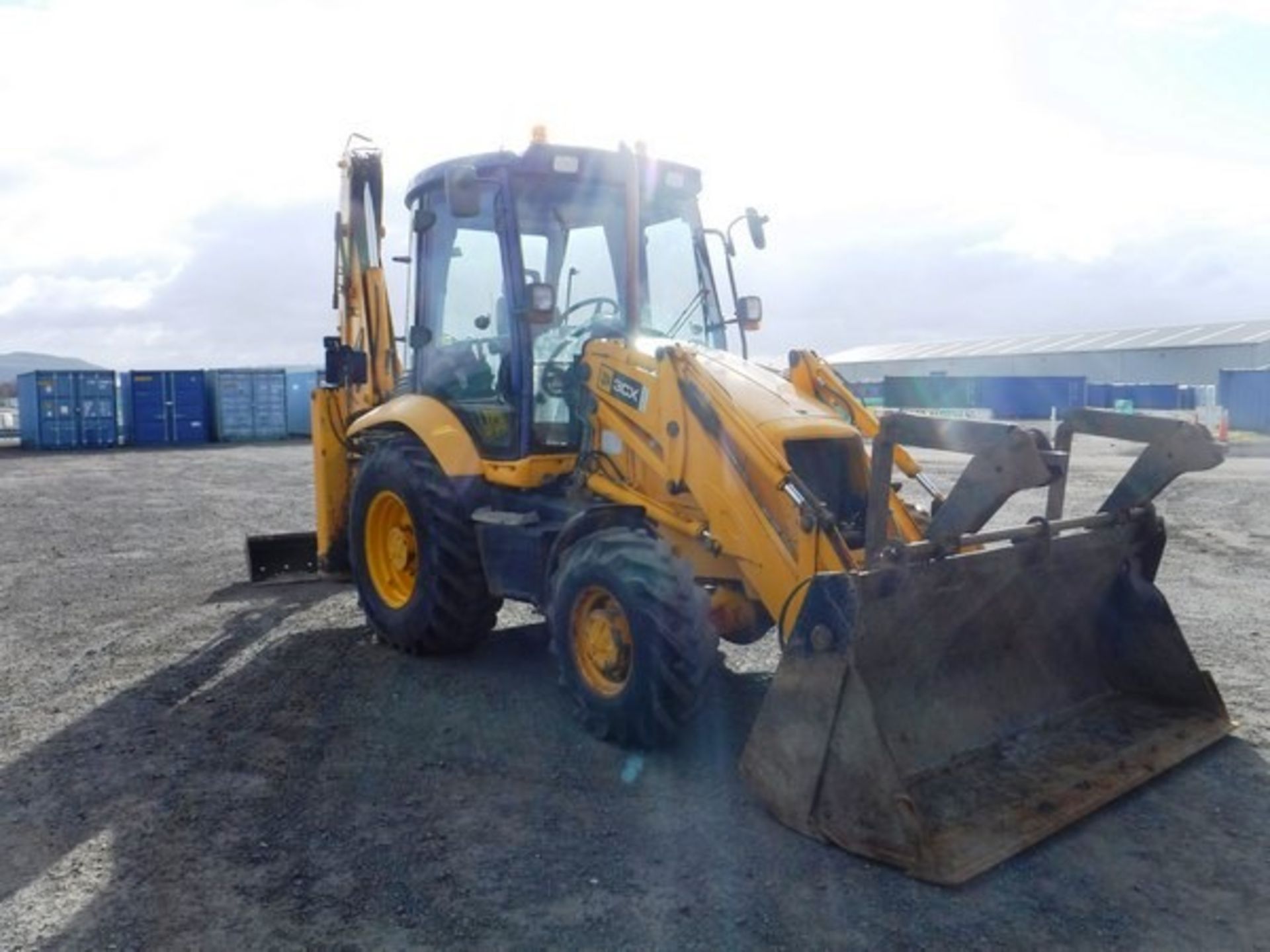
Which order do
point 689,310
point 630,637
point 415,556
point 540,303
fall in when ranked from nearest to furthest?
point 630,637 < point 540,303 < point 689,310 < point 415,556

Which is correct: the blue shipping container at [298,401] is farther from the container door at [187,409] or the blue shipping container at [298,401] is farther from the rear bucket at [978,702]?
the rear bucket at [978,702]

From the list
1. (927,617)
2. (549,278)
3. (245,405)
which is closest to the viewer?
(927,617)

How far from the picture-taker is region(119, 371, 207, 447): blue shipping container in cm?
3062

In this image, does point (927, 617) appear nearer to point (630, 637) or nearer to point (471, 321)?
point (630, 637)

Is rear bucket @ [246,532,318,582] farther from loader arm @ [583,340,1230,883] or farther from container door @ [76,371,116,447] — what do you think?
container door @ [76,371,116,447]

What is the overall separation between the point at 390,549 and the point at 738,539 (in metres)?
2.93

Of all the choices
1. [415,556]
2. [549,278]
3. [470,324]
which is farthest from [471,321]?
[415,556]

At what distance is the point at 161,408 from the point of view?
101 ft

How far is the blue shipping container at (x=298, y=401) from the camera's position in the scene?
3316cm

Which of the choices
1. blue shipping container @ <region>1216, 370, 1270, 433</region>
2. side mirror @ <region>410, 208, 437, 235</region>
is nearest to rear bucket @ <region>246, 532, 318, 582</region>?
side mirror @ <region>410, 208, 437, 235</region>

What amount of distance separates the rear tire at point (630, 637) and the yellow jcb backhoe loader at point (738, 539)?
1cm

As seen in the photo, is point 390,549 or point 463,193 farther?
point 390,549

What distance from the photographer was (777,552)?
15.7 ft

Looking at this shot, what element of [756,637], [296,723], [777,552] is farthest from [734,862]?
[296,723]
